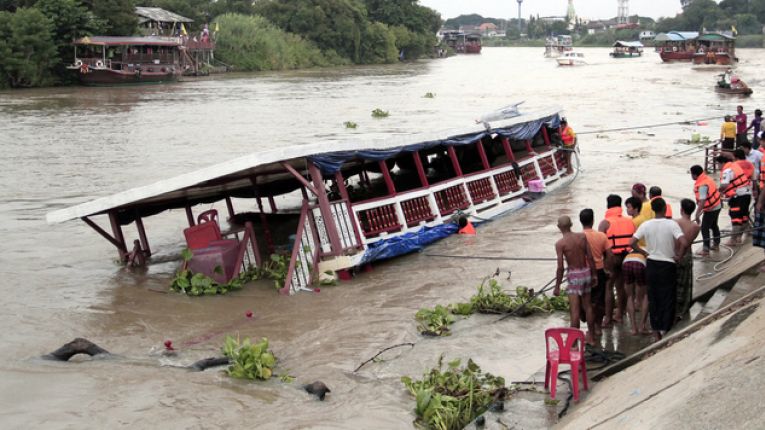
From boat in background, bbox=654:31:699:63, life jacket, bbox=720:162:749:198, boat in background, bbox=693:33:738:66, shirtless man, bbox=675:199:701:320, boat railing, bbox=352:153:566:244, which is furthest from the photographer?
boat in background, bbox=654:31:699:63

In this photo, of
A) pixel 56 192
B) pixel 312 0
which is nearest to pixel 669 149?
pixel 56 192

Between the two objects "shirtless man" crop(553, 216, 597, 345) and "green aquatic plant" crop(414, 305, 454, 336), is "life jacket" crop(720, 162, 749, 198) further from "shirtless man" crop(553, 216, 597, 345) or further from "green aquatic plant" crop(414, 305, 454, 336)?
"green aquatic plant" crop(414, 305, 454, 336)

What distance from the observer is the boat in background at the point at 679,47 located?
79312 millimetres

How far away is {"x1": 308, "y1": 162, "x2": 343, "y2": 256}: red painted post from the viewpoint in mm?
11672

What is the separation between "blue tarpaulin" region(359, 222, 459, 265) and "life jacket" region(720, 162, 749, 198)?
4569 millimetres

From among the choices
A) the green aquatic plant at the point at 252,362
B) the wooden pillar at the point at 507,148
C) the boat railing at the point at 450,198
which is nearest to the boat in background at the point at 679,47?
the boat railing at the point at 450,198

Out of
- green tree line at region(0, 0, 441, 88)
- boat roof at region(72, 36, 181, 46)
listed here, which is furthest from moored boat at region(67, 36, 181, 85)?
green tree line at region(0, 0, 441, 88)

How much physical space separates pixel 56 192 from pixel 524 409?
53.5 ft

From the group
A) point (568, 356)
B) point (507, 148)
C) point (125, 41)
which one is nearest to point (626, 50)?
point (125, 41)

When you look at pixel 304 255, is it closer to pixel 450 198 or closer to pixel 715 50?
pixel 450 198

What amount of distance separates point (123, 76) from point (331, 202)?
4619 cm

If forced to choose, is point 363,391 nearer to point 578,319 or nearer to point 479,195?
point 578,319

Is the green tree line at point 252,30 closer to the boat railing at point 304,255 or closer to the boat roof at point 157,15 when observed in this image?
the boat roof at point 157,15

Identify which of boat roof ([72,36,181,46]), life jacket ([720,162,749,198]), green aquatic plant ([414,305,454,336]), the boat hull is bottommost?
green aquatic plant ([414,305,454,336])
